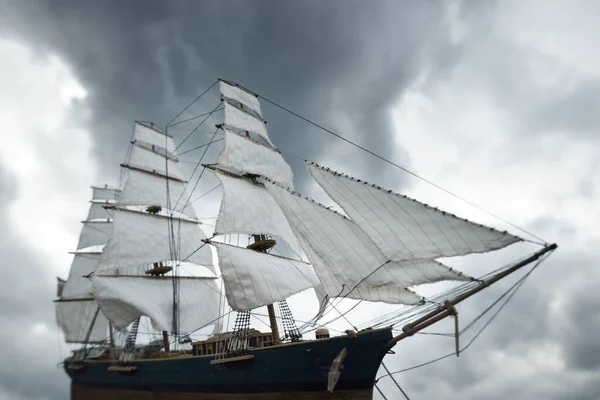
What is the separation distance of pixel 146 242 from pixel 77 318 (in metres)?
18.7

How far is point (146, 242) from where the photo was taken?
1517 inches

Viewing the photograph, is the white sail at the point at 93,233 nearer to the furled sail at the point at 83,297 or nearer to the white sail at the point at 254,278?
the furled sail at the point at 83,297

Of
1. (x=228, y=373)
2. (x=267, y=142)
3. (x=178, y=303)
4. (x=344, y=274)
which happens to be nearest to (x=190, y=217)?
(x=178, y=303)

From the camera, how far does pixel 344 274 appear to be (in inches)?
778

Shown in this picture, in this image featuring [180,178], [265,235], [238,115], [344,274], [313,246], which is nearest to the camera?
[344,274]

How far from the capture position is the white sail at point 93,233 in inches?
2014

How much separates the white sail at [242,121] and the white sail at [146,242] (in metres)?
11.4

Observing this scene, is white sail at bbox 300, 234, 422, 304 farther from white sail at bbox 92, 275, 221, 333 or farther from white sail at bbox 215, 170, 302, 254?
white sail at bbox 92, 275, 221, 333

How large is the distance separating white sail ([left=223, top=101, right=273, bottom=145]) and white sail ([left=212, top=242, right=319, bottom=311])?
10.6 meters

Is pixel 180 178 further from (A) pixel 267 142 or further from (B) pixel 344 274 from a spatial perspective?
(B) pixel 344 274

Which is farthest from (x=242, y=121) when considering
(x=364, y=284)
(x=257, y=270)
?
(x=364, y=284)

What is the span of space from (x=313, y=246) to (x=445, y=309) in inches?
275

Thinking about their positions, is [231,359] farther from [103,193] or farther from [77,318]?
[103,193]

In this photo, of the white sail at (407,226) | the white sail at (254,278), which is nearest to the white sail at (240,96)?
the white sail at (254,278)
